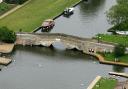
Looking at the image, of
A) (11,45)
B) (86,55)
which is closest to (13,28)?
(11,45)

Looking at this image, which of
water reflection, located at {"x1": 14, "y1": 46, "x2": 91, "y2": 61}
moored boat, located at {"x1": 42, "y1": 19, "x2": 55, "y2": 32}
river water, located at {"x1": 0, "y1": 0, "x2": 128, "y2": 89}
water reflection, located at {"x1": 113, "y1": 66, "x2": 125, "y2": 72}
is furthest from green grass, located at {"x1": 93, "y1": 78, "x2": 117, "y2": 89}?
moored boat, located at {"x1": 42, "y1": 19, "x2": 55, "y2": 32}

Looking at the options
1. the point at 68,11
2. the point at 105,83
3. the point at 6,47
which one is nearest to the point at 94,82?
the point at 105,83

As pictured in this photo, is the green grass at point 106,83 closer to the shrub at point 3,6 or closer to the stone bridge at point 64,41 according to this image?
the stone bridge at point 64,41

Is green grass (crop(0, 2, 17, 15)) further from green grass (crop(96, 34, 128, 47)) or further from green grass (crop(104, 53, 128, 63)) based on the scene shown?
green grass (crop(104, 53, 128, 63))

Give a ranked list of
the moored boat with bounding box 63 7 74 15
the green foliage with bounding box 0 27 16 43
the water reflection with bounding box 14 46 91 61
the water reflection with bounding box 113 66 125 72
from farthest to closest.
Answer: the moored boat with bounding box 63 7 74 15, the green foliage with bounding box 0 27 16 43, the water reflection with bounding box 14 46 91 61, the water reflection with bounding box 113 66 125 72

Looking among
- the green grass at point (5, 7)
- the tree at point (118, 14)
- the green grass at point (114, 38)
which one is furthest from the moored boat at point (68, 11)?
the green grass at point (114, 38)

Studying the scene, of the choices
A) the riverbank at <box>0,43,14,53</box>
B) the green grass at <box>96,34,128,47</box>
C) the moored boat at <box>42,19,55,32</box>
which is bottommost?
the riverbank at <box>0,43,14,53</box>
